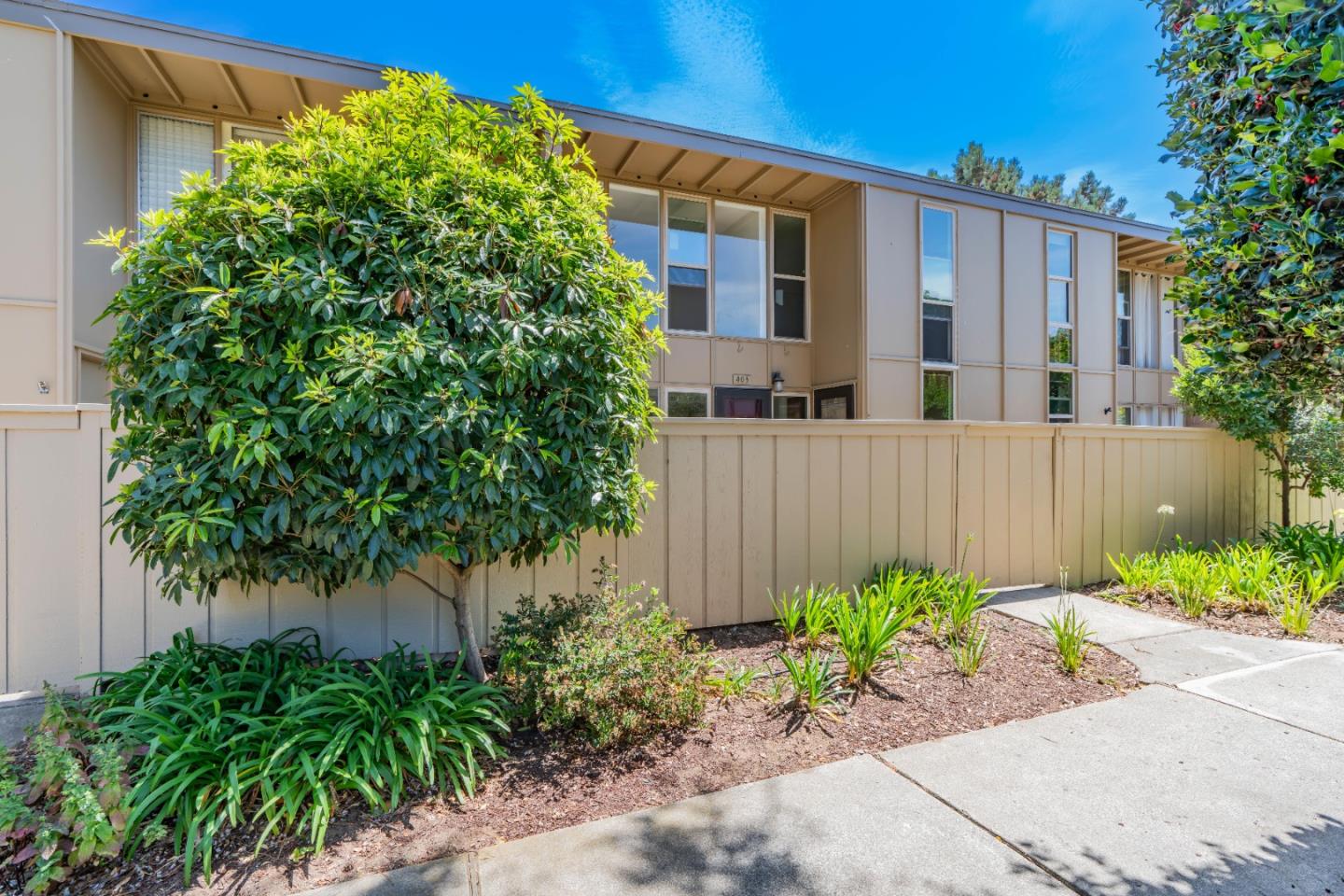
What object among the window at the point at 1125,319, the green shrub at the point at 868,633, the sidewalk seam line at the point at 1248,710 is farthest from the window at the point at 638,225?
the window at the point at 1125,319

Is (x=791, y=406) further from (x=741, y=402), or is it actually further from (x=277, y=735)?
(x=277, y=735)

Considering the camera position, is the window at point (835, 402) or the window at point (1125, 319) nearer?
the window at point (835, 402)

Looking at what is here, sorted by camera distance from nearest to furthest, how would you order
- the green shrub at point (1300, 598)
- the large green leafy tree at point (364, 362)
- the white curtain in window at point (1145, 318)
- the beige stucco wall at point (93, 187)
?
the large green leafy tree at point (364, 362), the green shrub at point (1300, 598), the beige stucco wall at point (93, 187), the white curtain in window at point (1145, 318)

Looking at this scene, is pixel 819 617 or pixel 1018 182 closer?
pixel 819 617

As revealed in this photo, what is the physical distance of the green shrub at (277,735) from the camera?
7.39 ft

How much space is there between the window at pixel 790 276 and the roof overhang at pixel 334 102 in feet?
1.36

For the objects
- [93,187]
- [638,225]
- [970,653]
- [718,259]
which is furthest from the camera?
[718,259]

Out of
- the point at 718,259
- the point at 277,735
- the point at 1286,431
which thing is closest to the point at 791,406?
the point at 718,259

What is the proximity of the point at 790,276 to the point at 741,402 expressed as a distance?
2.52 meters

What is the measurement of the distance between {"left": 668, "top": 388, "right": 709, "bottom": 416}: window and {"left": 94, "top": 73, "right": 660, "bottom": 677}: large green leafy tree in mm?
6503

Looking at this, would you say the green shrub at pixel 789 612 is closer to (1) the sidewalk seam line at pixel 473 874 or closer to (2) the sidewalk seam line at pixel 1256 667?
(2) the sidewalk seam line at pixel 1256 667

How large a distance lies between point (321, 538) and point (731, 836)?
6.94 feet

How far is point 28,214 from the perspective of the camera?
556 centimetres

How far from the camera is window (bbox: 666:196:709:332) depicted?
981cm
